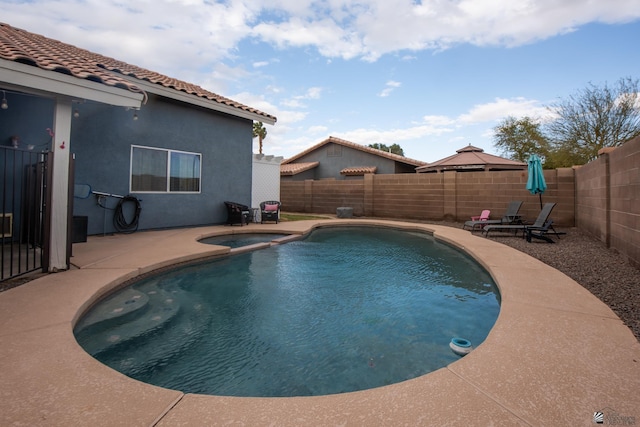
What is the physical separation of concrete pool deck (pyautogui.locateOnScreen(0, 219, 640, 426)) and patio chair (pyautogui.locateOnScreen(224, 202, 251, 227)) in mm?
7435

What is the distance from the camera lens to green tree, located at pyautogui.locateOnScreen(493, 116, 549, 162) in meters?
29.5

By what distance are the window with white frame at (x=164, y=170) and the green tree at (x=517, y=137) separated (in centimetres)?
2982

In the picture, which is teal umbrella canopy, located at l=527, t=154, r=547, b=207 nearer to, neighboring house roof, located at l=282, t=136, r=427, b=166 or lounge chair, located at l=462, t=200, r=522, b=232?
lounge chair, located at l=462, t=200, r=522, b=232

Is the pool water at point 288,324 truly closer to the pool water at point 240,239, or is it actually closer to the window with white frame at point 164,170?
the pool water at point 240,239

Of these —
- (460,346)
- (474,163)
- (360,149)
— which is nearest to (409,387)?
(460,346)

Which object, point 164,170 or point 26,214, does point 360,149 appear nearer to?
point 164,170

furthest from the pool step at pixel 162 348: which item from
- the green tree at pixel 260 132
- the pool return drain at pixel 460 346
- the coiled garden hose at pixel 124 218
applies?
the green tree at pixel 260 132

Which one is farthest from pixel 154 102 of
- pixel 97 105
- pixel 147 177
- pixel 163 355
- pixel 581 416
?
pixel 581 416

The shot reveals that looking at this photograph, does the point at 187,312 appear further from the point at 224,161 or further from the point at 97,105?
the point at 224,161

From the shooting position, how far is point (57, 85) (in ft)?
14.8

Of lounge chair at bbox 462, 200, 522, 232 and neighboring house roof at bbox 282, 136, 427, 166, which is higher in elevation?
neighboring house roof at bbox 282, 136, 427, 166

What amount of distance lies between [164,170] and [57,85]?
533cm

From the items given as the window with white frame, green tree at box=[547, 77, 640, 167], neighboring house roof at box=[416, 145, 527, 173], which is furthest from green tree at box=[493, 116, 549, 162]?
the window with white frame

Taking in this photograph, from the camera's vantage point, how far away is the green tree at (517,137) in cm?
2948
